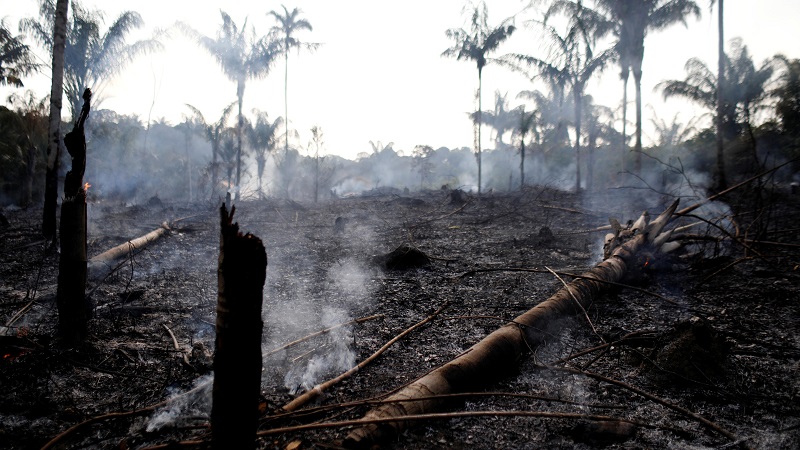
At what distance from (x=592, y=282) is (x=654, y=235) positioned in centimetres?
241

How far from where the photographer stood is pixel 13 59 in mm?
14758

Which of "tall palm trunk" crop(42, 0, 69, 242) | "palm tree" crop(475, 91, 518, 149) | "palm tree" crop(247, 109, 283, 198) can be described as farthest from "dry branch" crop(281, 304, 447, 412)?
"palm tree" crop(475, 91, 518, 149)

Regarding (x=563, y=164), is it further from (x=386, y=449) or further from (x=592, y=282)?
(x=386, y=449)

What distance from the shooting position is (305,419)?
2.61 metres

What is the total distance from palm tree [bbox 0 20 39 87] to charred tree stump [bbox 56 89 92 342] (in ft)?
54.8

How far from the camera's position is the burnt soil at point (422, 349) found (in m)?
2.50

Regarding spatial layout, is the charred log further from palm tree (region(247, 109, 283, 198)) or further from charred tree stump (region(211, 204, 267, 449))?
palm tree (region(247, 109, 283, 198))

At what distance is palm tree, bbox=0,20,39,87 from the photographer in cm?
1450

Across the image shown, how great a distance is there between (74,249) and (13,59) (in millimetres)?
17293

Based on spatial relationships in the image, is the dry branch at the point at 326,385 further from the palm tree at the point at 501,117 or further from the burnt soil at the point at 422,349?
the palm tree at the point at 501,117

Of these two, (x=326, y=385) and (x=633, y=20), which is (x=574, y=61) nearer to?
(x=633, y=20)

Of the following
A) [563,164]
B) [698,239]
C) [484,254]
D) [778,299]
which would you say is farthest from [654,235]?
[563,164]

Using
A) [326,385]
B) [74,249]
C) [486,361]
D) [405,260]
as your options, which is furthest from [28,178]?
[486,361]

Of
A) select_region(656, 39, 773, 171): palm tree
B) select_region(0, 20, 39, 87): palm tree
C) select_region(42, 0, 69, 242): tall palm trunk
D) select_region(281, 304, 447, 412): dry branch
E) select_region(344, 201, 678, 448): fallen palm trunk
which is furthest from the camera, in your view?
select_region(656, 39, 773, 171): palm tree
